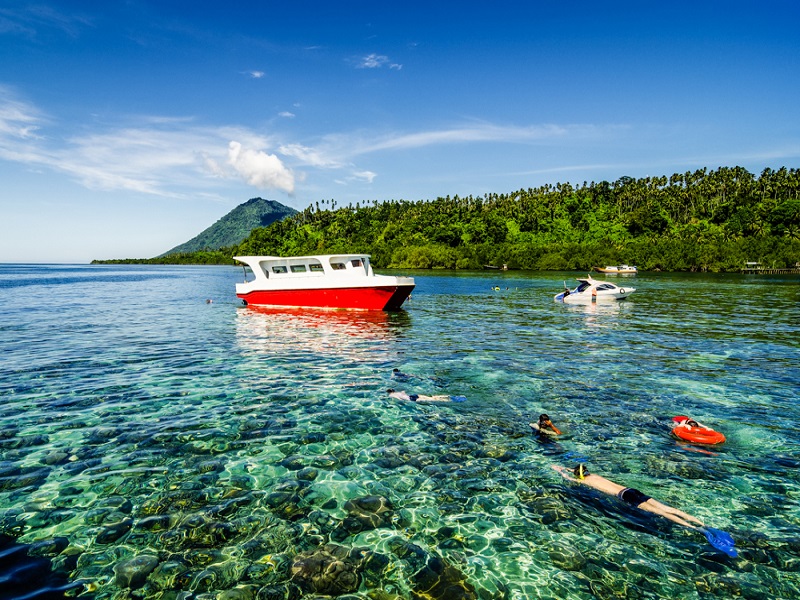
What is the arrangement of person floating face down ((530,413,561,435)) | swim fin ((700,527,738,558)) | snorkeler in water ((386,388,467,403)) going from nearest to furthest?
swim fin ((700,527,738,558)) → person floating face down ((530,413,561,435)) → snorkeler in water ((386,388,467,403))

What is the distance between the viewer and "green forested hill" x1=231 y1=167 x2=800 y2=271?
415 feet

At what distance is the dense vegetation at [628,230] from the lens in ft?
415

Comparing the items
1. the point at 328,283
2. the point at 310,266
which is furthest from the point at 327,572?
the point at 310,266

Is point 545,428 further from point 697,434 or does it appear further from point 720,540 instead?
point 720,540

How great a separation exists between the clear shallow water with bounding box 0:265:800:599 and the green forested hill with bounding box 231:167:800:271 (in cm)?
12325

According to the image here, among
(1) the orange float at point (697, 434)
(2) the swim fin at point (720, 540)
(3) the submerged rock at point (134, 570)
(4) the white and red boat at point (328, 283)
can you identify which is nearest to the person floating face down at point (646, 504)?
(2) the swim fin at point (720, 540)

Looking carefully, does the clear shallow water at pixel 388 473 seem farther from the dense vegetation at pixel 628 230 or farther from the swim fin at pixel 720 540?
the dense vegetation at pixel 628 230

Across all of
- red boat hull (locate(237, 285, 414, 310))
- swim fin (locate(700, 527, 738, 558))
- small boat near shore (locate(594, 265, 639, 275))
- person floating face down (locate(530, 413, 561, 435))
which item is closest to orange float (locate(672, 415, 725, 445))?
person floating face down (locate(530, 413, 561, 435))

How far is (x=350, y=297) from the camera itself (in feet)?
121

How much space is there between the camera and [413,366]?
65.8ft

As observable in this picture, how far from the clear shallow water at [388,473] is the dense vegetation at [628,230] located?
404ft

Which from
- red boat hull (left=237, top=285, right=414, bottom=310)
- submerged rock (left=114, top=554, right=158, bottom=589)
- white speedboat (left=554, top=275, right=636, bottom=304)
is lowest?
white speedboat (left=554, top=275, right=636, bottom=304)

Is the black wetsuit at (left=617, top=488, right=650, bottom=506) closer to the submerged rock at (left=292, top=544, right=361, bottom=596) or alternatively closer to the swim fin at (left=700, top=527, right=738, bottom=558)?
the swim fin at (left=700, top=527, right=738, bottom=558)

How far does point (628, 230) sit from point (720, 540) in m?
176
